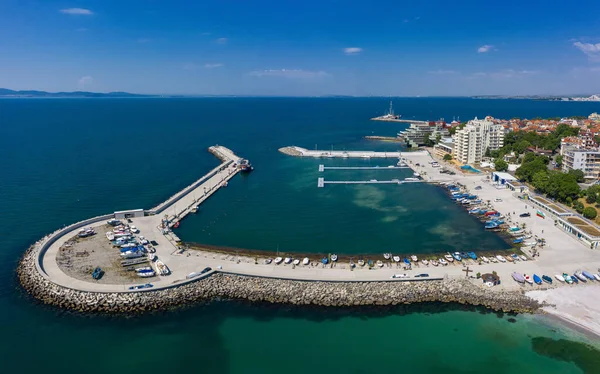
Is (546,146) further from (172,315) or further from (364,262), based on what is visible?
(172,315)

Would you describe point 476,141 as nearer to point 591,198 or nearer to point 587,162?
point 587,162

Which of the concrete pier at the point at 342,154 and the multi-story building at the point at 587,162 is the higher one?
the multi-story building at the point at 587,162

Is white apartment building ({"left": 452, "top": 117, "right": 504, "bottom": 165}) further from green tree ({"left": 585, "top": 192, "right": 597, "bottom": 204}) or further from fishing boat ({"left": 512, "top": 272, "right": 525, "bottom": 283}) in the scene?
fishing boat ({"left": 512, "top": 272, "right": 525, "bottom": 283})

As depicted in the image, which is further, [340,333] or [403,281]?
[403,281]

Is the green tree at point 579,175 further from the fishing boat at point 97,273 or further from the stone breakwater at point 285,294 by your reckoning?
the fishing boat at point 97,273

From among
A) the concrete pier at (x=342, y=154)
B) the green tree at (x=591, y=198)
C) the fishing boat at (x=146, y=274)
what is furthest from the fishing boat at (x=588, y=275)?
the concrete pier at (x=342, y=154)

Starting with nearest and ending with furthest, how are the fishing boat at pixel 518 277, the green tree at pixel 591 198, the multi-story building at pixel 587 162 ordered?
the fishing boat at pixel 518 277
the green tree at pixel 591 198
the multi-story building at pixel 587 162

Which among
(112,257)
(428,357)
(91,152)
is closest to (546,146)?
(428,357)
